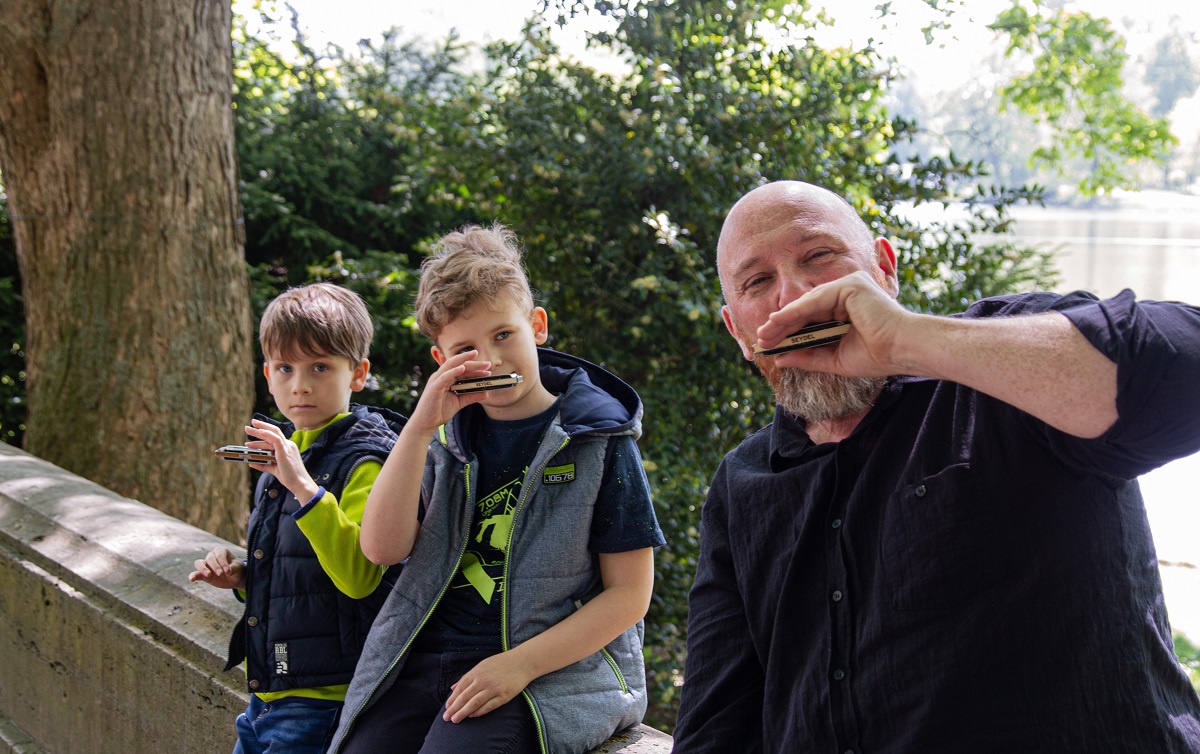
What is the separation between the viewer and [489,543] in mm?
2131

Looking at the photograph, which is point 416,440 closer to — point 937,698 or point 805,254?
point 805,254

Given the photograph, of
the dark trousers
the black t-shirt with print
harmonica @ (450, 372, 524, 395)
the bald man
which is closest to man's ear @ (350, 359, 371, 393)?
the black t-shirt with print

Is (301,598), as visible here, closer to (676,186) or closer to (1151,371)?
(1151,371)

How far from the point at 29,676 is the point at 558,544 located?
2613 millimetres

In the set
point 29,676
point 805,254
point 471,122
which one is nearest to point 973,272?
point 471,122

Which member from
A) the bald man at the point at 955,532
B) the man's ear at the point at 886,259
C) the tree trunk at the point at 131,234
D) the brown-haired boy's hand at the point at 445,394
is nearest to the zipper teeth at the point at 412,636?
the brown-haired boy's hand at the point at 445,394

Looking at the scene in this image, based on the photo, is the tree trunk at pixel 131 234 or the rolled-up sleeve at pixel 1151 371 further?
the tree trunk at pixel 131 234

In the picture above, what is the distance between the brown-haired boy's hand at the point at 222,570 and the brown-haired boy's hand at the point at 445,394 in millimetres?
733

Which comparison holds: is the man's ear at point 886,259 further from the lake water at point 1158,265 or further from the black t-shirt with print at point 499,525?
the lake water at point 1158,265

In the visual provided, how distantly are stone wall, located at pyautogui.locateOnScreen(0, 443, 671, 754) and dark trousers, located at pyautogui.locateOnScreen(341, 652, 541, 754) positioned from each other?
27.0 inches

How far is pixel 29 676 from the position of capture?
3.64 meters

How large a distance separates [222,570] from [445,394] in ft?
2.75

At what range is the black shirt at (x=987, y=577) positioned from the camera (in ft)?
4.44

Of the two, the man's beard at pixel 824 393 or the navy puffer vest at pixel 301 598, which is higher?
the man's beard at pixel 824 393
